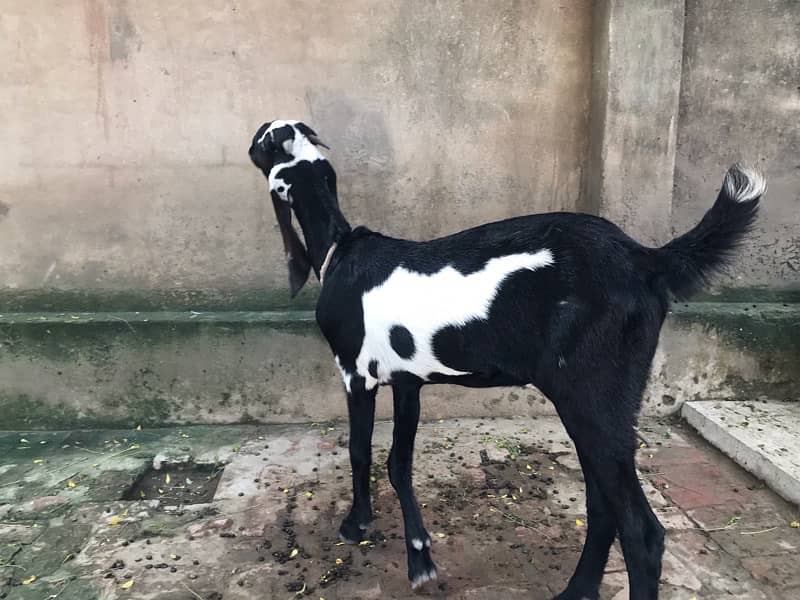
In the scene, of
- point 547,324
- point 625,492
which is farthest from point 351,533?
point 547,324

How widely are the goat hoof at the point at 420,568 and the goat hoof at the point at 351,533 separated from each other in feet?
1.22

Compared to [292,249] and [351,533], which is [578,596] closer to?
[351,533]

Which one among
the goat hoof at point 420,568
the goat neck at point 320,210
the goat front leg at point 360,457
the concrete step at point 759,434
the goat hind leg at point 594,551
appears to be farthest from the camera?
the concrete step at point 759,434

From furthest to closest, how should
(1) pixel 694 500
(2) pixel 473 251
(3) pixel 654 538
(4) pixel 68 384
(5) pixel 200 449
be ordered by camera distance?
(4) pixel 68 384
(5) pixel 200 449
(1) pixel 694 500
(2) pixel 473 251
(3) pixel 654 538

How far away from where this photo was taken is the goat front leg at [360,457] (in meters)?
2.88

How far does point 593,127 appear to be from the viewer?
448 centimetres

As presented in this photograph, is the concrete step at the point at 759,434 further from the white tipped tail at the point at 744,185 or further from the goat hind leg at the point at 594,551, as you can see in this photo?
the white tipped tail at the point at 744,185

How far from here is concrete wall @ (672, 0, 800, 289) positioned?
439 centimetres

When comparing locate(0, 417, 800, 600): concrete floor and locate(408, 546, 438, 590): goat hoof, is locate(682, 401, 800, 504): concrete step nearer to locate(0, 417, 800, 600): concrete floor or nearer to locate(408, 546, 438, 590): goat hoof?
locate(0, 417, 800, 600): concrete floor

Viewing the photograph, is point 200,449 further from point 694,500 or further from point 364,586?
point 694,500

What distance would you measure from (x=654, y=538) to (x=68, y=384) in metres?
3.96

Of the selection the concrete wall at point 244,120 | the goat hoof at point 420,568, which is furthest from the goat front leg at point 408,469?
the concrete wall at point 244,120

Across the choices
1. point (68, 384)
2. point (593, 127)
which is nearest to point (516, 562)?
point (593, 127)

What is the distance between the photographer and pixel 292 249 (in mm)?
3219
